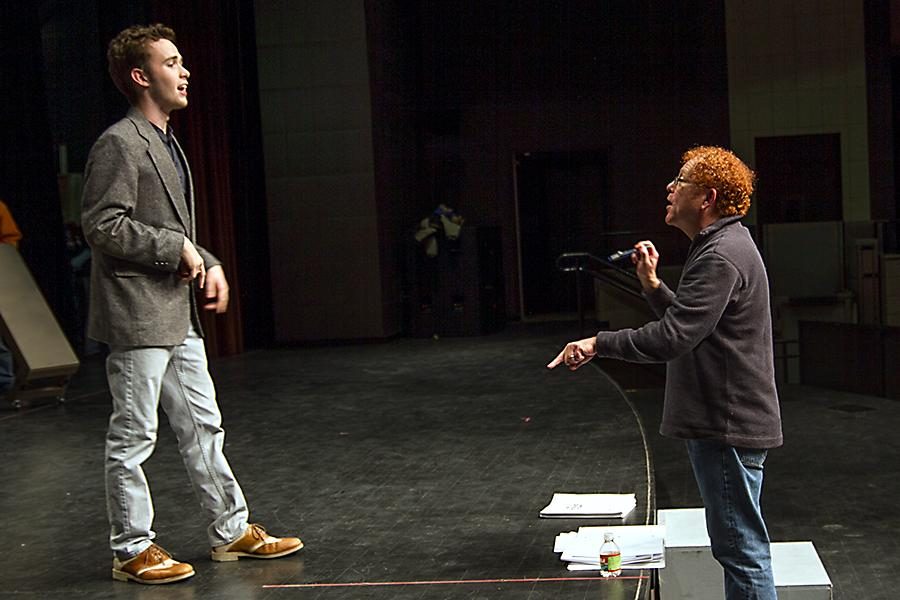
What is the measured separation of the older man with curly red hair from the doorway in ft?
28.8

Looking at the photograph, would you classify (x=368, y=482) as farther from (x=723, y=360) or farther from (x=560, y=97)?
(x=560, y=97)

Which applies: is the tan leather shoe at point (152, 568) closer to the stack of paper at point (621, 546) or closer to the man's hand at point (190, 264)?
the man's hand at point (190, 264)

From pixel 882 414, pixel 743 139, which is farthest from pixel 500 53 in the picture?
pixel 882 414

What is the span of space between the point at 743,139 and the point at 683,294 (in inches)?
357

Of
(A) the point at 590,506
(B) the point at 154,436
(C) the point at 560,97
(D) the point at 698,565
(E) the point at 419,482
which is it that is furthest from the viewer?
(C) the point at 560,97

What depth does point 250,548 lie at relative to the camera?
2.82 m

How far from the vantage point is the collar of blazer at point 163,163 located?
261cm

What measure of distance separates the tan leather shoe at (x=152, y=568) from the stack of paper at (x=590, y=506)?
1.01m

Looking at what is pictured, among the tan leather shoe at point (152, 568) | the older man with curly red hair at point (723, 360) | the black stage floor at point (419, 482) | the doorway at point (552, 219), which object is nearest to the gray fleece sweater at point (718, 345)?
the older man with curly red hair at point (723, 360)

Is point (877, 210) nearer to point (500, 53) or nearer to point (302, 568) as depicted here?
point (500, 53)

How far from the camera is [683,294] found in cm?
212

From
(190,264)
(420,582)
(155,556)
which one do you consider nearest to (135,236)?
(190,264)

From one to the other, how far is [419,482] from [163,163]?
152 cm

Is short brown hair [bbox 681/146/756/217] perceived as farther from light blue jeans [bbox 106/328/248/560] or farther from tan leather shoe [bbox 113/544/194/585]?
tan leather shoe [bbox 113/544/194/585]
